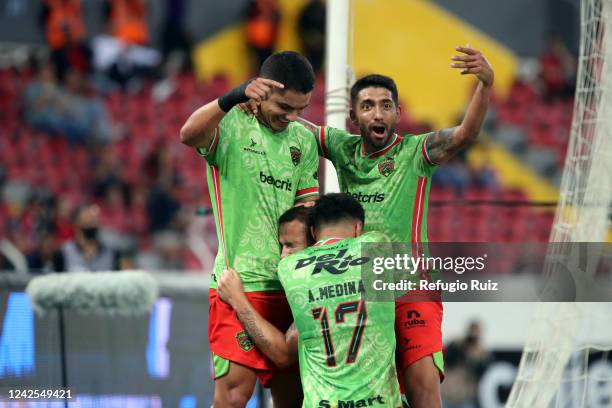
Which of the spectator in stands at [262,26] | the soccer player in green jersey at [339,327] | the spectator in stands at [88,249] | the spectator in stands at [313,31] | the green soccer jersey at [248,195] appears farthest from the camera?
the spectator in stands at [262,26]

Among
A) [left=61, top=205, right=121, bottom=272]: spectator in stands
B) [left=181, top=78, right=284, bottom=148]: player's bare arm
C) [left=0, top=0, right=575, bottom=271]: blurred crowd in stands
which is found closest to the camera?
[left=181, top=78, right=284, bottom=148]: player's bare arm

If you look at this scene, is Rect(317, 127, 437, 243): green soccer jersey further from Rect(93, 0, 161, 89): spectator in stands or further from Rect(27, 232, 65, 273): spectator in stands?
Rect(93, 0, 161, 89): spectator in stands

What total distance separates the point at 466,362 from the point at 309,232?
4256 millimetres

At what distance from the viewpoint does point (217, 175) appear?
4379mm

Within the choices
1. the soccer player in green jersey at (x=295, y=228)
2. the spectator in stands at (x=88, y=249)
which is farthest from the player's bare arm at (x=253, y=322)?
the spectator in stands at (x=88, y=249)

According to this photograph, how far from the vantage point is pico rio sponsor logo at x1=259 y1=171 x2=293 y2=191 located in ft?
14.3

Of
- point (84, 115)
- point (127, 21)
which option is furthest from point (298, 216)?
point (127, 21)

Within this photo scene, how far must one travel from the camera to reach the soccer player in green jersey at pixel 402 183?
14.9 ft

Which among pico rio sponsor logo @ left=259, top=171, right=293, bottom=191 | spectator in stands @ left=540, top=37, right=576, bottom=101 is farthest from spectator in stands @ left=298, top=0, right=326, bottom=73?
pico rio sponsor logo @ left=259, top=171, right=293, bottom=191

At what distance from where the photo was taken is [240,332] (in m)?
4.27

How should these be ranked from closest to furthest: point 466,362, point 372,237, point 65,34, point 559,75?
1. point 372,237
2. point 466,362
3. point 65,34
4. point 559,75

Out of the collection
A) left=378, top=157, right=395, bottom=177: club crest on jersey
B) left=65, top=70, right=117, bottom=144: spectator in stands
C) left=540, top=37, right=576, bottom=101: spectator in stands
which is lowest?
left=378, top=157, right=395, bottom=177: club crest on jersey

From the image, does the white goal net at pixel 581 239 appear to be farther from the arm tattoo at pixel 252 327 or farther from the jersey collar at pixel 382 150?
the arm tattoo at pixel 252 327

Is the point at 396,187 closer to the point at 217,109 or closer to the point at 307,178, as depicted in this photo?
the point at 307,178
